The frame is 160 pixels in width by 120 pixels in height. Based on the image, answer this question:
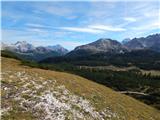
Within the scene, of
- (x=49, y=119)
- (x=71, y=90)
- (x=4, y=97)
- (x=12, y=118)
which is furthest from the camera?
(x=71, y=90)

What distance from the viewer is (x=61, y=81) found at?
46219 mm

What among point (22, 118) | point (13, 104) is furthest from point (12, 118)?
point (13, 104)

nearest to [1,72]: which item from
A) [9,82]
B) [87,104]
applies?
[9,82]

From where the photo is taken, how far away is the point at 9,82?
127 feet

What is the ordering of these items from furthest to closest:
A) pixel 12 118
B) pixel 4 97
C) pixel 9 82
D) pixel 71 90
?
pixel 71 90
pixel 9 82
pixel 4 97
pixel 12 118

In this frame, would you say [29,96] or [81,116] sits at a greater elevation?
[29,96]

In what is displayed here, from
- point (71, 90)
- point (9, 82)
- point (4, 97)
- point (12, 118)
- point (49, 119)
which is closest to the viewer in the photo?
point (12, 118)

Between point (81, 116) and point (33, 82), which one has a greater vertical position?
point (33, 82)

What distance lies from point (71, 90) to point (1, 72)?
37.5 ft

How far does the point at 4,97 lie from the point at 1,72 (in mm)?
10453

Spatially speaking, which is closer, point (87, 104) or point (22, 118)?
point (22, 118)

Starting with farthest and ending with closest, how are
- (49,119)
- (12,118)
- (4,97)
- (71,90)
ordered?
(71,90), (4,97), (49,119), (12,118)

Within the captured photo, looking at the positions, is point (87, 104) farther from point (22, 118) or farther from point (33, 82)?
point (22, 118)

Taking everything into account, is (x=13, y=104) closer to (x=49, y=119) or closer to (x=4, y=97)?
(x=4, y=97)
